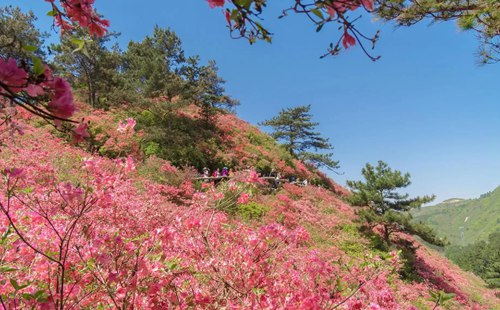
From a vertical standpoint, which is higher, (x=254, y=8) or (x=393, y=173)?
(x=393, y=173)

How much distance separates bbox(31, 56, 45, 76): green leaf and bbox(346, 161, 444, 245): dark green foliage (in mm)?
12860

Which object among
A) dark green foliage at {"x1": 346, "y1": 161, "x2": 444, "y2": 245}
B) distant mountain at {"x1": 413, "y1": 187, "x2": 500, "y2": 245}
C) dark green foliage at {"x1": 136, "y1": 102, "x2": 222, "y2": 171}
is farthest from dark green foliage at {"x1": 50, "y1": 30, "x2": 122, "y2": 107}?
distant mountain at {"x1": 413, "y1": 187, "x2": 500, "y2": 245}

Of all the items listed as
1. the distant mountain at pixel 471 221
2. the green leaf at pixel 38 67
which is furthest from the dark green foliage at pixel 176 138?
the distant mountain at pixel 471 221

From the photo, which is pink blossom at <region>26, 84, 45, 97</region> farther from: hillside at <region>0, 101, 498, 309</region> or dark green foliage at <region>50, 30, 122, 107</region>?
dark green foliage at <region>50, 30, 122, 107</region>

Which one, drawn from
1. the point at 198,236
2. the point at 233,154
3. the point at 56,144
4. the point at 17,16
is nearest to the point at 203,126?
the point at 233,154

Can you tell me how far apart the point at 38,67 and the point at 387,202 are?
13555 millimetres

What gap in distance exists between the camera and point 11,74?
0.75 metres

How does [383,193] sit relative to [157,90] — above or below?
below

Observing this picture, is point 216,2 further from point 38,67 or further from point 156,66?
point 156,66

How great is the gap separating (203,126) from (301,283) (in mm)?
15782

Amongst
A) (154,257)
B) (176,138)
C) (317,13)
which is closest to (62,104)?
(317,13)

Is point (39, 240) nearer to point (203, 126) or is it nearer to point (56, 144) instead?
point (56, 144)

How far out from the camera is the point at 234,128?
67.1 ft

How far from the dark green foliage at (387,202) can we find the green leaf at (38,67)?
1286 centimetres
